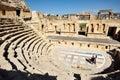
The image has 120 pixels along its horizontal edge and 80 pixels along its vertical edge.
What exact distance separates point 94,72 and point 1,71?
26.6 ft

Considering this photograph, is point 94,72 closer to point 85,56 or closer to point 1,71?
point 85,56

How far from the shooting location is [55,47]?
18406 millimetres

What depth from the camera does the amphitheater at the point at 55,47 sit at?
7.62 metres

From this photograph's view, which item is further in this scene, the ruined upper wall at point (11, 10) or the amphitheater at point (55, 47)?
the ruined upper wall at point (11, 10)

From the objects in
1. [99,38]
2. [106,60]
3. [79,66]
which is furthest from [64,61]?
[99,38]

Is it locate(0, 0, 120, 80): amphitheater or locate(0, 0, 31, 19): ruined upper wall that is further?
locate(0, 0, 31, 19): ruined upper wall

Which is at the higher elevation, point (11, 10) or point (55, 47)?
point (11, 10)

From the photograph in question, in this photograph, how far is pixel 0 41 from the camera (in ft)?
32.7

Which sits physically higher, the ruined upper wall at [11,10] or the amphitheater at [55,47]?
the ruined upper wall at [11,10]

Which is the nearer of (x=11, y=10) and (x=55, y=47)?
(x=55, y=47)

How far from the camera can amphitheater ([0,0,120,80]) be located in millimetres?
7617

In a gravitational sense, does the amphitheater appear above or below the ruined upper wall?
below

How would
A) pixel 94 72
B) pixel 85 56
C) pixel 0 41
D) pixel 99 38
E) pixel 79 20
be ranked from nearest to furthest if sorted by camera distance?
pixel 0 41 → pixel 94 72 → pixel 85 56 → pixel 99 38 → pixel 79 20

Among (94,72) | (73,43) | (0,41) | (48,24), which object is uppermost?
(48,24)
